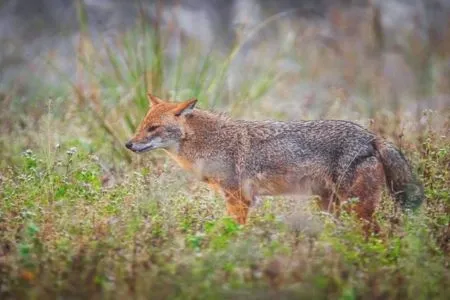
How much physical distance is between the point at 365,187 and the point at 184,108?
186cm

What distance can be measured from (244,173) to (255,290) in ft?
9.73

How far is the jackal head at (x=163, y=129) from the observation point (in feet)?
30.8

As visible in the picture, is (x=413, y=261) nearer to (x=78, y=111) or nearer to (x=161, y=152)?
(x=161, y=152)

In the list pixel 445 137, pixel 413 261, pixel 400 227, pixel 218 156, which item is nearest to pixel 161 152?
pixel 218 156

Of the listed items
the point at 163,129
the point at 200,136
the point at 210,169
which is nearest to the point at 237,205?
the point at 210,169

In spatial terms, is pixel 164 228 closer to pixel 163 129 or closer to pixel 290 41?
pixel 163 129

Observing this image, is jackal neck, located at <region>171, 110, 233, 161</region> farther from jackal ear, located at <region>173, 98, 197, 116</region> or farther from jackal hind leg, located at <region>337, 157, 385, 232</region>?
jackal hind leg, located at <region>337, 157, 385, 232</region>

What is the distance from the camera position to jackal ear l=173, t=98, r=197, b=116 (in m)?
9.34

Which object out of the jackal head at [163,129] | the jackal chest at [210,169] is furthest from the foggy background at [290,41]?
the jackal chest at [210,169]

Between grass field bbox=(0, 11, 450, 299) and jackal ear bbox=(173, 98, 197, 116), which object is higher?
jackal ear bbox=(173, 98, 197, 116)

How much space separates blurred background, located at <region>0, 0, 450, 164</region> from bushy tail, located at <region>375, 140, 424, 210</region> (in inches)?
57.6

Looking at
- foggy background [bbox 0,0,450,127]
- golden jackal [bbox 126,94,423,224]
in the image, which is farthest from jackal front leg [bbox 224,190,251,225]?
foggy background [bbox 0,0,450,127]

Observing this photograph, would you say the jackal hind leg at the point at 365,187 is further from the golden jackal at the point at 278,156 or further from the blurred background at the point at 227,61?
the blurred background at the point at 227,61

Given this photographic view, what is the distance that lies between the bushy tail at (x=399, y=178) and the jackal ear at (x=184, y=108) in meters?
1.72
